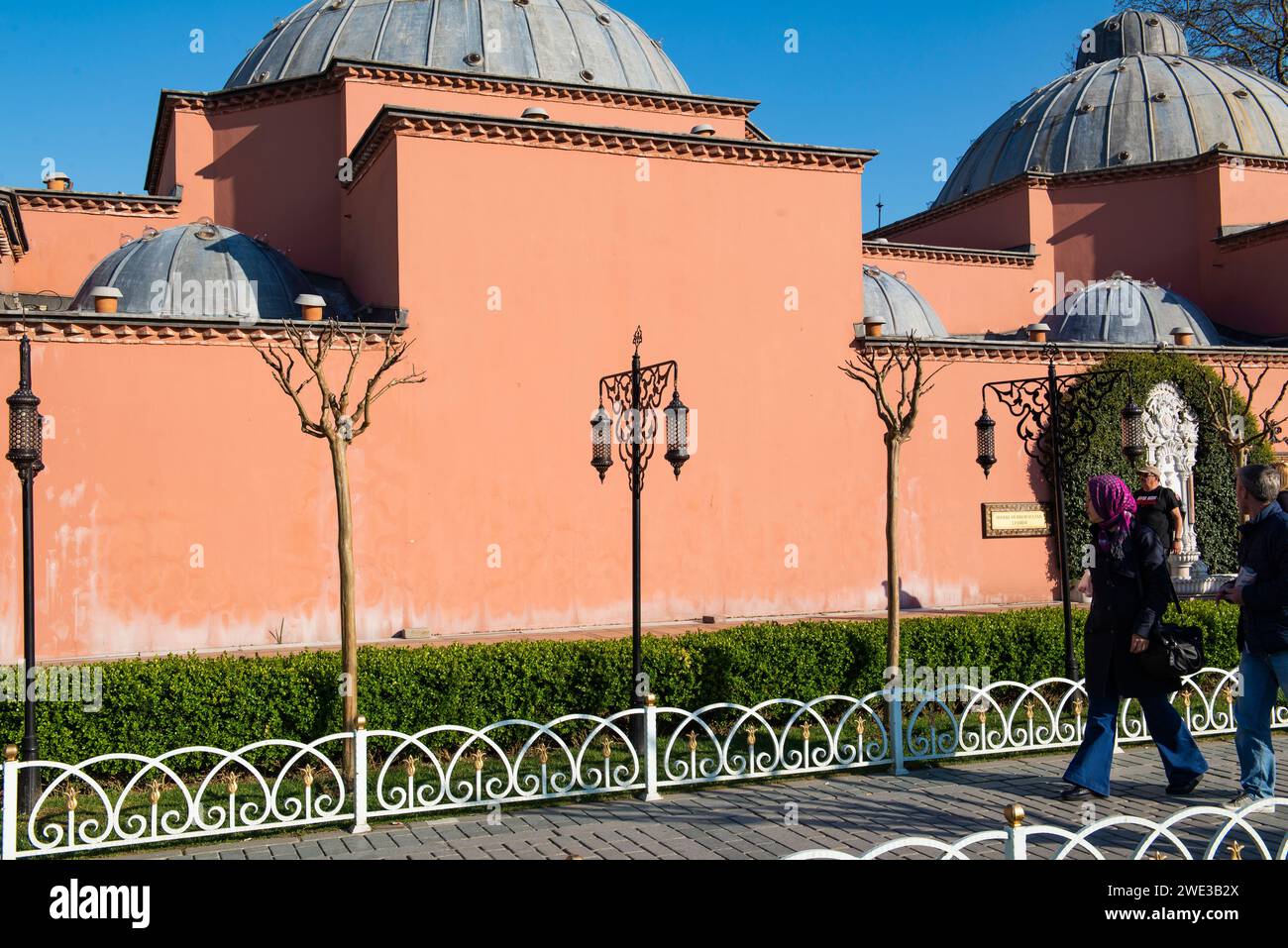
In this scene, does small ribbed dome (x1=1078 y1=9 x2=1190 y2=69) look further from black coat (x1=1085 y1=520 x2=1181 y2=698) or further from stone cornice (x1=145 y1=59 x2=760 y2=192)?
black coat (x1=1085 y1=520 x2=1181 y2=698)

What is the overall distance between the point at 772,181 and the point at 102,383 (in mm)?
9285

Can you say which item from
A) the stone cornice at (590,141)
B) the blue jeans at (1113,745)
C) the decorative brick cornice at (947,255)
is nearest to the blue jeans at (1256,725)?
the blue jeans at (1113,745)

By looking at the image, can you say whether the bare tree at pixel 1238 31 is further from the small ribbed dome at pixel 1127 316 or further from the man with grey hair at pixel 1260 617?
the man with grey hair at pixel 1260 617

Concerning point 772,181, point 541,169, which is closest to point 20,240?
point 541,169

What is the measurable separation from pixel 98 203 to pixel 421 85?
551 centimetres

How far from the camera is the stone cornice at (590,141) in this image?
46.9ft

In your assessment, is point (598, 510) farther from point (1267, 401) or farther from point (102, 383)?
point (1267, 401)

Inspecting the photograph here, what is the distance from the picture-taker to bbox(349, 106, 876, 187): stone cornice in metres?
14.3

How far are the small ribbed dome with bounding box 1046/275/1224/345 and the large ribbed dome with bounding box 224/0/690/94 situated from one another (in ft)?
28.2

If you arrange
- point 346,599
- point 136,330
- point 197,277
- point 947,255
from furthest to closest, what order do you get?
point 947,255
point 197,277
point 136,330
point 346,599

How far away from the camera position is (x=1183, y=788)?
698 cm

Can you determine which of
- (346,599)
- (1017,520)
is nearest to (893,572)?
(346,599)

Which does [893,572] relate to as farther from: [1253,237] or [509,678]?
[1253,237]

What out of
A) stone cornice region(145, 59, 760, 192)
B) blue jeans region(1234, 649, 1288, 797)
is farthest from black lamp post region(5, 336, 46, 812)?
stone cornice region(145, 59, 760, 192)
